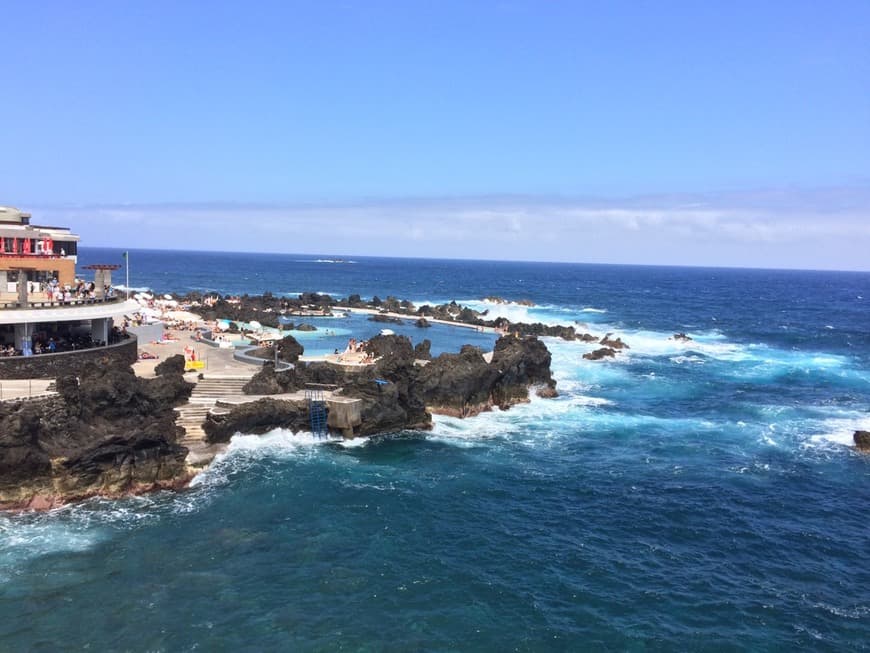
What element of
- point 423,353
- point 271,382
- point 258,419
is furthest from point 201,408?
point 423,353

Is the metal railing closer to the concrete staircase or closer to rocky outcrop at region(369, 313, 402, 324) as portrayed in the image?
the concrete staircase

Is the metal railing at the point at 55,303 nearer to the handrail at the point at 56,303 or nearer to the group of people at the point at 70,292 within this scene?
the handrail at the point at 56,303

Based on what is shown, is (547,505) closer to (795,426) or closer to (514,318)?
(795,426)

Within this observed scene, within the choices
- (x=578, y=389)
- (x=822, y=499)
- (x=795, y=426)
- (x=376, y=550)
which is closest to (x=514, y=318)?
(x=578, y=389)

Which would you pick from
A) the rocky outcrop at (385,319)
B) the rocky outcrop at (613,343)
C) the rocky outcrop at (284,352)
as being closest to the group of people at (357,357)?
the rocky outcrop at (284,352)

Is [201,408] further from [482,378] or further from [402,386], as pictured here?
[482,378]
